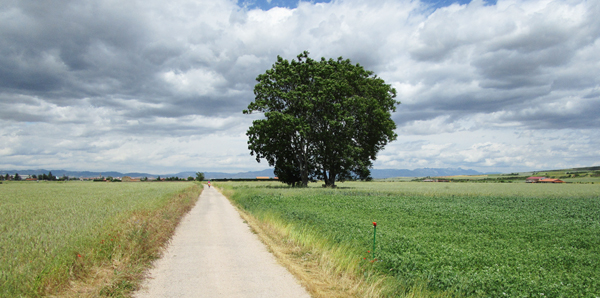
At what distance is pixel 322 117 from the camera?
145ft

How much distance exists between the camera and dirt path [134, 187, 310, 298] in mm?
6371

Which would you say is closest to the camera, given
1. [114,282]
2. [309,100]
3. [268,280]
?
[114,282]

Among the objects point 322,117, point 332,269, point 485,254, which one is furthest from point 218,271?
point 322,117

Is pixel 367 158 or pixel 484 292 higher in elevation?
pixel 367 158

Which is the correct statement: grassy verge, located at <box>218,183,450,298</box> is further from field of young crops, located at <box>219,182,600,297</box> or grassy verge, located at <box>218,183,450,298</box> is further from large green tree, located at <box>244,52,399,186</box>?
large green tree, located at <box>244,52,399,186</box>

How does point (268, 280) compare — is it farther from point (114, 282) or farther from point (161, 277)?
point (114, 282)

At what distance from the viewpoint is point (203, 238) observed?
40.2 feet

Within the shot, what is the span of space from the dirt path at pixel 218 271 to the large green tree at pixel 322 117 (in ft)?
96.7

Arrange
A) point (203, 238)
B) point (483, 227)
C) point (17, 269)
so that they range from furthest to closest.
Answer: point (483, 227) < point (203, 238) < point (17, 269)

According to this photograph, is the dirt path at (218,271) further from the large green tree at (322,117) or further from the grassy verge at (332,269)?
the large green tree at (322,117)

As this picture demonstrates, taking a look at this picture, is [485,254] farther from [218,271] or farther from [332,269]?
[218,271]

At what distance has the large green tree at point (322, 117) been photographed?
41372mm

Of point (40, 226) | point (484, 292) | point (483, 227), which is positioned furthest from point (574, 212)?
point (40, 226)

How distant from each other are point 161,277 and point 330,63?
42555 millimetres
